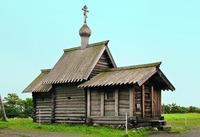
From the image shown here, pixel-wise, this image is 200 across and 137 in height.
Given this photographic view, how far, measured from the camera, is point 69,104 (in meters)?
26.1

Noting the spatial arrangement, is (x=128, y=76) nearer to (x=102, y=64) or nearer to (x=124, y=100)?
(x=124, y=100)

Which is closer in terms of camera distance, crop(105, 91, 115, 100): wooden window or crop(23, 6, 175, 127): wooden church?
crop(23, 6, 175, 127): wooden church

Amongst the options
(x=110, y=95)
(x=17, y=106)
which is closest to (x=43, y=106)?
(x=110, y=95)

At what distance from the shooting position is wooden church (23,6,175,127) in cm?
2205

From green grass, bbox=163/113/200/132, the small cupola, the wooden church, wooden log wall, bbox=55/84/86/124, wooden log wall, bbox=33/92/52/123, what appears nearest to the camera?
the wooden church

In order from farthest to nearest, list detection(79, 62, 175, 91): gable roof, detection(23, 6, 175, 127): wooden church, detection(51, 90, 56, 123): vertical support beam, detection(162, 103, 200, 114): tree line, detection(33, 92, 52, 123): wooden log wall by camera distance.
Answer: detection(162, 103, 200, 114): tree line < detection(33, 92, 52, 123): wooden log wall < detection(51, 90, 56, 123): vertical support beam < detection(23, 6, 175, 127): wooden church < detection(79, 62, 175, 91): gable roof

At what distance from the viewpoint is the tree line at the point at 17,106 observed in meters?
47.9

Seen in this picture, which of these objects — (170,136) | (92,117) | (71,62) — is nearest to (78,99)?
(92,117)

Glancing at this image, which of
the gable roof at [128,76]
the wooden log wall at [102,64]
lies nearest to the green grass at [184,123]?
the gable roof at [128,76]

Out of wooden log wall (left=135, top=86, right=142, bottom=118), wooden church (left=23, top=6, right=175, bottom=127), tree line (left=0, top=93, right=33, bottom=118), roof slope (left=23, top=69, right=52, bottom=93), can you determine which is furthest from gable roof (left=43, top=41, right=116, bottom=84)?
tree line (left=0, top=93, right=33, bottom=118)

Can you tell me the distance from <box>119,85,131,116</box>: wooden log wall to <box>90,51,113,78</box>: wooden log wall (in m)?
4.03

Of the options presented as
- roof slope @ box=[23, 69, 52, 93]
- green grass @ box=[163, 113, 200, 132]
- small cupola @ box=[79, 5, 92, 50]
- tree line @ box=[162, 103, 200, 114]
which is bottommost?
green grass @ box=[163, 113, 200, 132]

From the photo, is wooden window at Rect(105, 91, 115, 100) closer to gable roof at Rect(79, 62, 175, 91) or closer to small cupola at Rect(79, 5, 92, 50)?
gable roof at Rect(79, 62, 175, 91)

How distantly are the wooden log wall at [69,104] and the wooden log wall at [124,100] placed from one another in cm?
366
